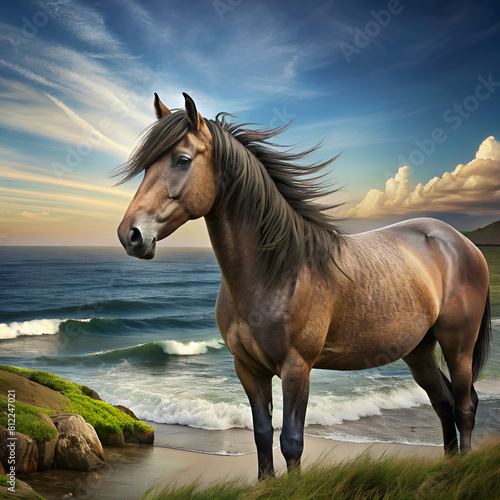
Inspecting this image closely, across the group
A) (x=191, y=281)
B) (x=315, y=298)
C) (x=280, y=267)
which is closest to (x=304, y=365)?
(x=315, y=298)

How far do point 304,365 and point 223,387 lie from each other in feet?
23.7

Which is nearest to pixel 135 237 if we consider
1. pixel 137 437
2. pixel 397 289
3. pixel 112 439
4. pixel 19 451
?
pixel 397 289

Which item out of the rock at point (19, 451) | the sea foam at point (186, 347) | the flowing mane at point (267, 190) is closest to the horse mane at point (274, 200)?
the flowing mane at point (267, 190)

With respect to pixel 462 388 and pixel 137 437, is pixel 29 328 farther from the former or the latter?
pixel 462 388

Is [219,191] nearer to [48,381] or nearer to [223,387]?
[48,381]

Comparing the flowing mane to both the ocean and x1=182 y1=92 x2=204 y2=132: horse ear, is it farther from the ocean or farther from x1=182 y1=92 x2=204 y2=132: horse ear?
the ocean

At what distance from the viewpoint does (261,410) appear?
2453mm

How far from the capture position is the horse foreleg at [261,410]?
7.94 feet

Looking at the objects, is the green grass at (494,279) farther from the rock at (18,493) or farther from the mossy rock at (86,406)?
the rock at (18,493)

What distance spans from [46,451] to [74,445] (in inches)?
11.7

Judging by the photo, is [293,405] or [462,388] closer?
[293,405]

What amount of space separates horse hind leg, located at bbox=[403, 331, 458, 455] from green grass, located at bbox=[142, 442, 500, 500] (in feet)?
2.52

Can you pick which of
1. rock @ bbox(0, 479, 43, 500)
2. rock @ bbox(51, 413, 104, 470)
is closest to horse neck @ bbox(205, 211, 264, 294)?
rock @ bbox(0, 479, 43, 500)

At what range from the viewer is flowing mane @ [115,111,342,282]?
2.10 meters
